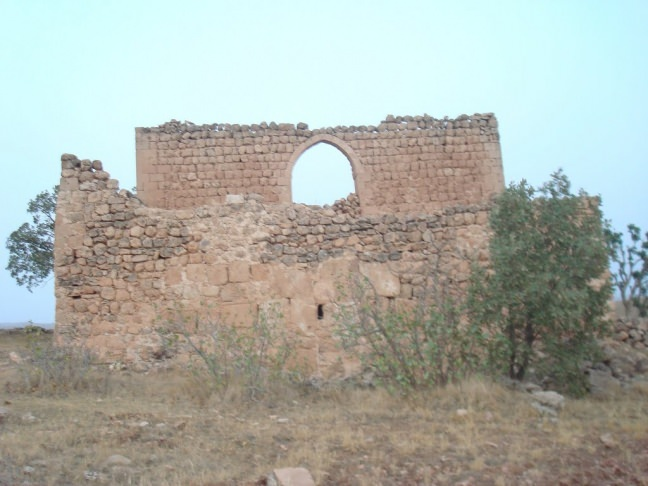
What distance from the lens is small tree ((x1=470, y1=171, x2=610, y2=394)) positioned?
20.8 feet

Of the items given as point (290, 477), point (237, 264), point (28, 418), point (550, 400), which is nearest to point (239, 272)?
point (237, 264)

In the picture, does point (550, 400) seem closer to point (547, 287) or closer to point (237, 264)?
point (547, 287)

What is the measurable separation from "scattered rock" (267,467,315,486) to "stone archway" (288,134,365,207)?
9599mm

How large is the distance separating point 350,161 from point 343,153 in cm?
24

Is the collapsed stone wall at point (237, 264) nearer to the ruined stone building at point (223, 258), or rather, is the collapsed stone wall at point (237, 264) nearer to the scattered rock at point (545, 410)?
the ruined stone building at point (223, 258)

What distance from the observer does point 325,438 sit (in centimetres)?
481

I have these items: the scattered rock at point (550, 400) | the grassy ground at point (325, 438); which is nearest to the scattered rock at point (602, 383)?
the grassy ground at point (325, 438)

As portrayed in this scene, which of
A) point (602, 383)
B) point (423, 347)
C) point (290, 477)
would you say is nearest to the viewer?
point (290, 477)

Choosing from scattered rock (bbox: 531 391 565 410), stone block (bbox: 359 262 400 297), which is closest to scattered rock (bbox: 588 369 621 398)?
scattered rock (bbox: 531 391 565 410)

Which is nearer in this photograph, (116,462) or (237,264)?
(116,462)

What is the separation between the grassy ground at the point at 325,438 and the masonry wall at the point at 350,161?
6.90 m

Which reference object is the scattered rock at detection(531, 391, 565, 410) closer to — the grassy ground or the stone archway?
the grassy ground

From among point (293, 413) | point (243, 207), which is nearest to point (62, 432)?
point (293, 413)

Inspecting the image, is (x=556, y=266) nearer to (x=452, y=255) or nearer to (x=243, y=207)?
(x=452, y=255)
